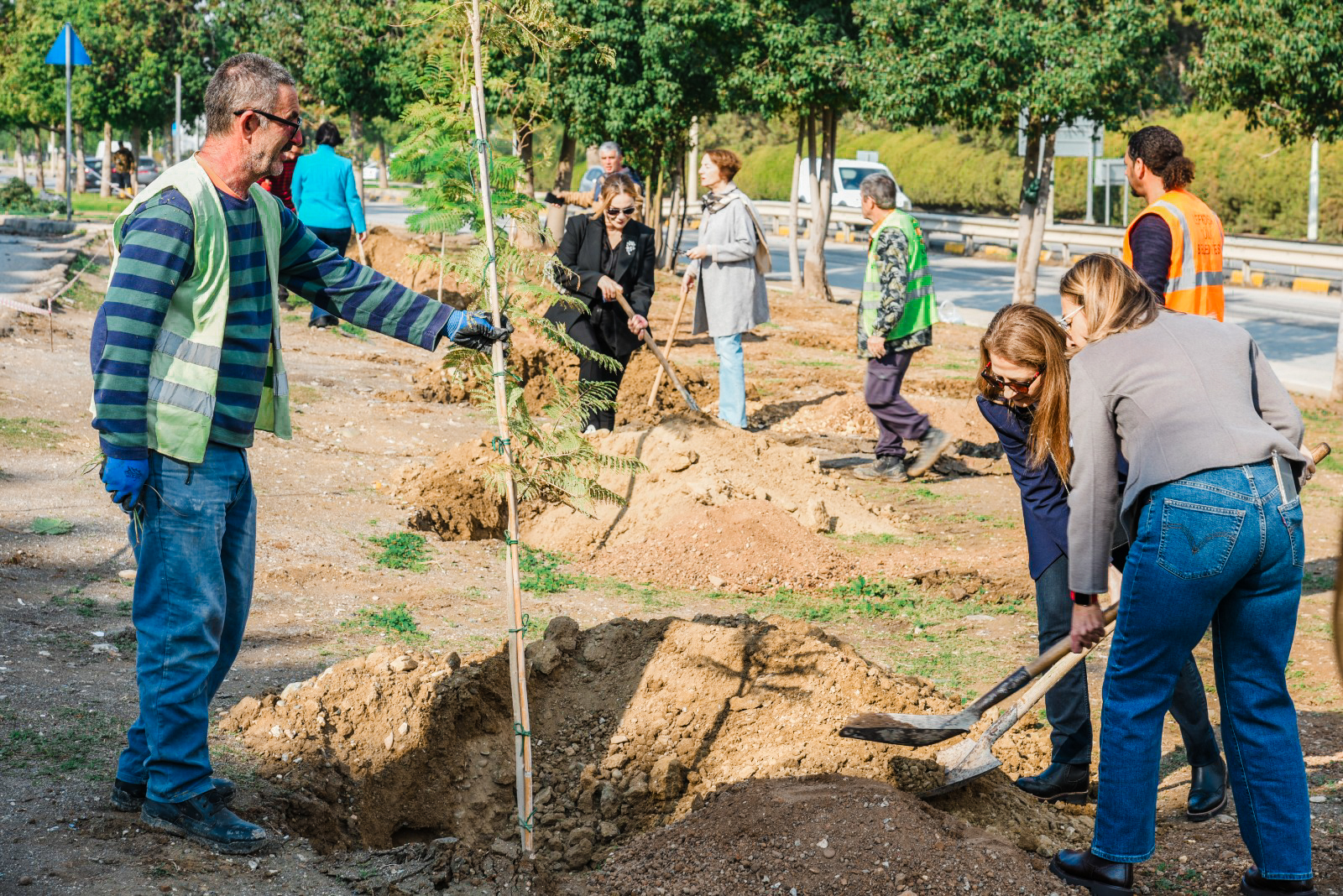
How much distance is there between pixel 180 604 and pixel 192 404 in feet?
1.68

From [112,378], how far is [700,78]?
15835mm

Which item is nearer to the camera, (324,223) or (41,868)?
(41,868)

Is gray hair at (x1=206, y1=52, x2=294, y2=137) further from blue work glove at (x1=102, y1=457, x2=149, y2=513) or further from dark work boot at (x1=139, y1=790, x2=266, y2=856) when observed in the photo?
dark work boot at (x1=139, y1=790, x2=266, y2=856)

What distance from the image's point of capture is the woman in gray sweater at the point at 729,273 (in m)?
8.98

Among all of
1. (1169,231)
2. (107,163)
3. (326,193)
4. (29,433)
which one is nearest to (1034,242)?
(326,193)

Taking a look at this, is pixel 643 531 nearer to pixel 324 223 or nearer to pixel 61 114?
pixel 324 223

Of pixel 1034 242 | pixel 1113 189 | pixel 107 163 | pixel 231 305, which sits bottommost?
pixel 1034 242

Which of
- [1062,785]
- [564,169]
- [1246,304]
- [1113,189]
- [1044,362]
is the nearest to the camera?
[1044,362]

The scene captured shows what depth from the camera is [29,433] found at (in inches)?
299

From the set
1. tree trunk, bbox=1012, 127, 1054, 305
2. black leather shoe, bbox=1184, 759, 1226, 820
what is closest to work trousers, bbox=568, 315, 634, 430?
black leather shoe, bbox=1184, 759, 1226, 820

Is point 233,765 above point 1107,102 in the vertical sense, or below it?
below

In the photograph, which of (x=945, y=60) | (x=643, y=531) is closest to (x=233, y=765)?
(x=643, y=531)

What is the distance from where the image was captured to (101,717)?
13.4 feet

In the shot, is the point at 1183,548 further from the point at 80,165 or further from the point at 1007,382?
the point at 80,165
